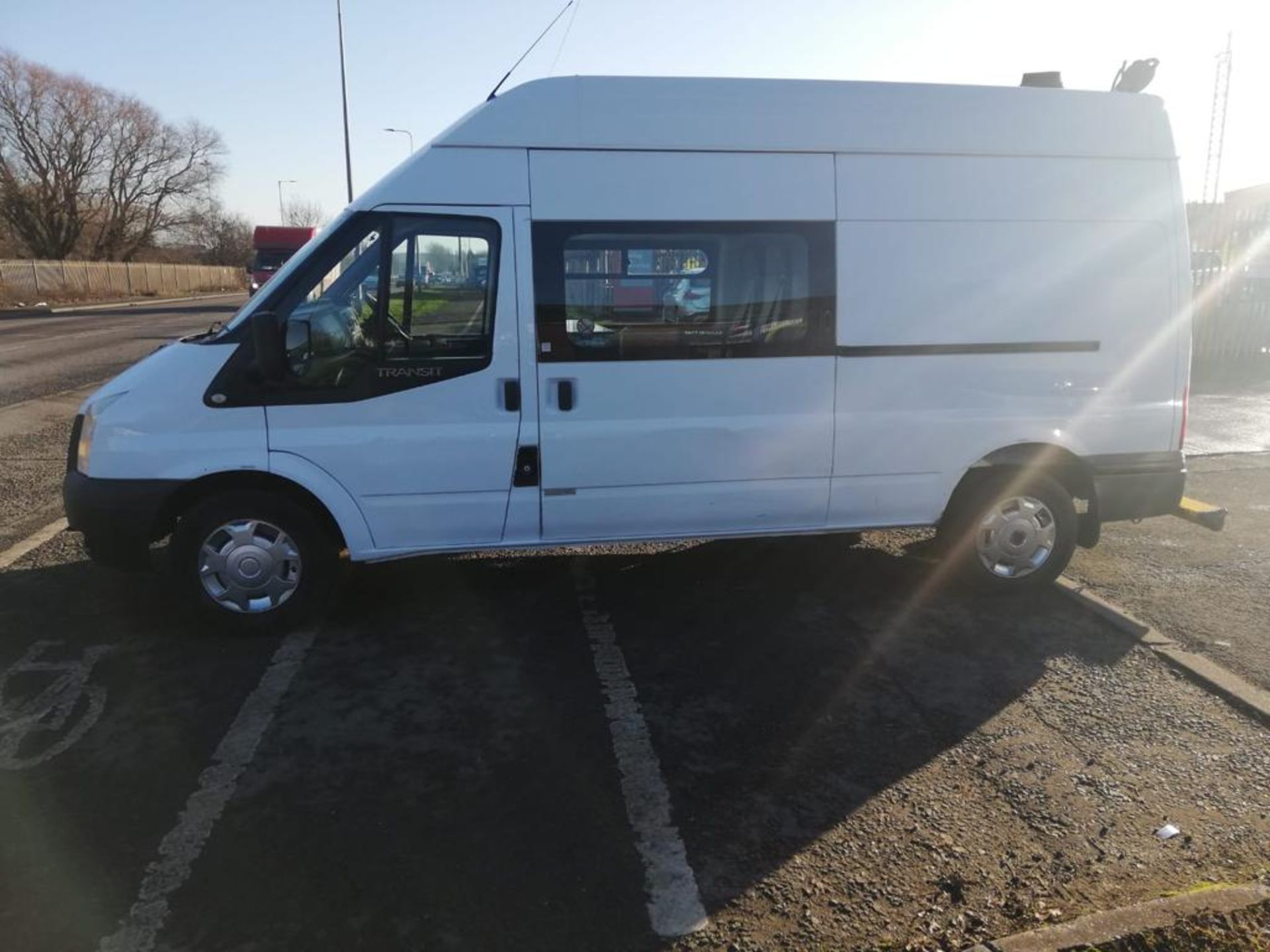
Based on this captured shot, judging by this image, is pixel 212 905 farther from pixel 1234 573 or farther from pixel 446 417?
pixel 1234 573

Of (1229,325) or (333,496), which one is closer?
(333,496)

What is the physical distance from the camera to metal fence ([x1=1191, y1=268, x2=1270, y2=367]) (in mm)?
14773

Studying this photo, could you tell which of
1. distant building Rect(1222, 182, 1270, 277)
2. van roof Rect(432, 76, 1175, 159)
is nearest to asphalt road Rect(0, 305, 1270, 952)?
van roof Rect(432, 76, 1175, 159)

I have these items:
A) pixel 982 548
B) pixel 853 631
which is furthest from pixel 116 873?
pixel 982 548

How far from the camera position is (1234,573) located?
222 inches

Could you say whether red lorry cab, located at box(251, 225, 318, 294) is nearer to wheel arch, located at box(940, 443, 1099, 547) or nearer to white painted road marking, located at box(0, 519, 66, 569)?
white painted road marking, located at box(0, 519, 66, 569)

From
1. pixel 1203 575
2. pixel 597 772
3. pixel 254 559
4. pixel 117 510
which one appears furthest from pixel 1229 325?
pixel 117 510

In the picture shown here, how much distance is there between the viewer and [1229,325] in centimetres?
1479

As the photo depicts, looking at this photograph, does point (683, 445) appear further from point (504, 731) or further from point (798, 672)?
point (504, 731)

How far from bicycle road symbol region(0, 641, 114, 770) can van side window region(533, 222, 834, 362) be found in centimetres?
253

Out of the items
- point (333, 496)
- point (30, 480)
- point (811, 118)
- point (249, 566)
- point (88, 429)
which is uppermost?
point (811, 118)

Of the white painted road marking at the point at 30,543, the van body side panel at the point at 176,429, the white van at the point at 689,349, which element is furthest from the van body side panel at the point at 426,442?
the white painted road marking at the point at 30,543

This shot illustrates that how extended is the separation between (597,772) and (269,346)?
8.07 feet

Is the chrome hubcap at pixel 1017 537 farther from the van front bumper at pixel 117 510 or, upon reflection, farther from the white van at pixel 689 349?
the van front bumper at pixel 117 510
